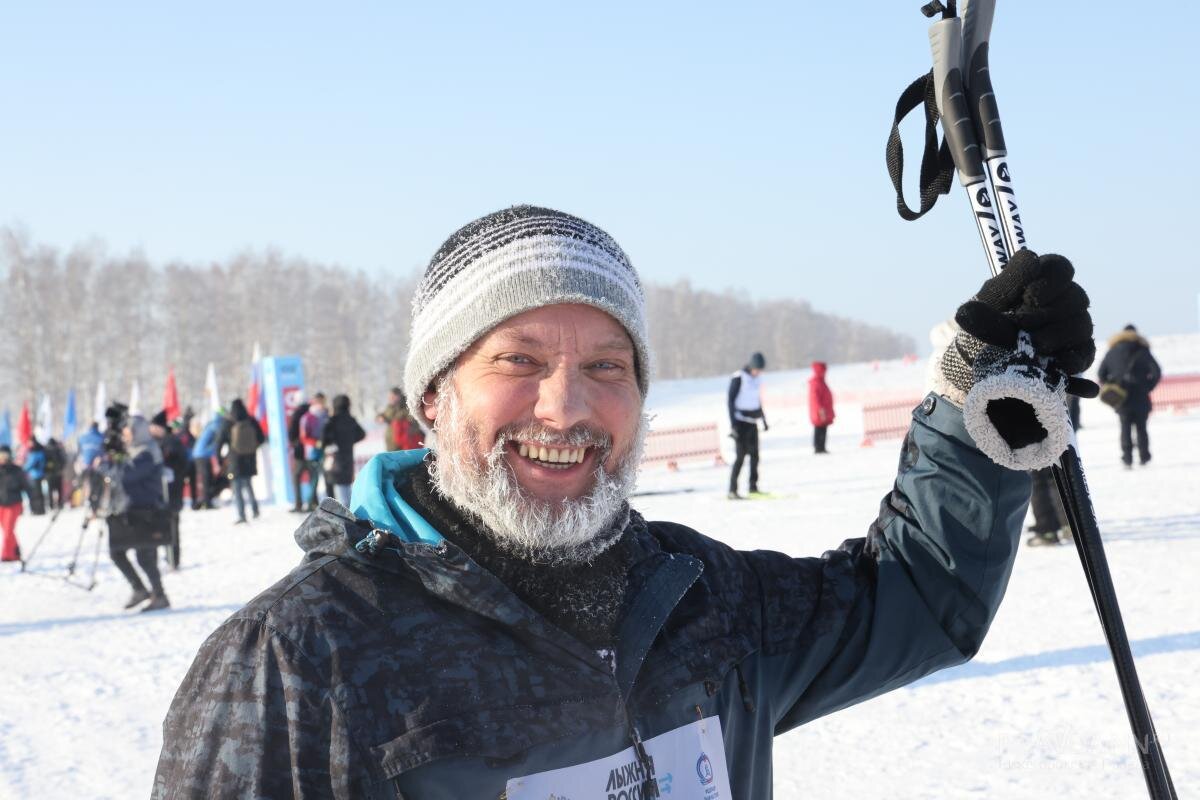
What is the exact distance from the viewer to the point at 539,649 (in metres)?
1.57

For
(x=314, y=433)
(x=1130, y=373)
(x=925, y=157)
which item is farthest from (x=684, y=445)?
(x=925, y=157)

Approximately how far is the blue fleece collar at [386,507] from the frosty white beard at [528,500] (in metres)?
0.09

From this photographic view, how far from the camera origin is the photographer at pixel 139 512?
28.6 ft

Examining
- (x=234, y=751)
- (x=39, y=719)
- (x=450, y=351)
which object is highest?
(x=450, y=351)

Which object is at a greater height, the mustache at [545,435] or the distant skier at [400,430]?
the distant skier at [400,430]

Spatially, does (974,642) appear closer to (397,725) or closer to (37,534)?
(397,725)

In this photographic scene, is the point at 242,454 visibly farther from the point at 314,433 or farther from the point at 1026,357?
the point at 1026,357

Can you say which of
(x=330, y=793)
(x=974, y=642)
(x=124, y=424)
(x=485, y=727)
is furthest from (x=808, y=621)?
(x=124, y=424)

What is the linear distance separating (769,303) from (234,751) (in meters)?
117

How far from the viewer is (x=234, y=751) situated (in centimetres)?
139

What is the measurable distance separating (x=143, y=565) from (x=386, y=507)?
780 cm

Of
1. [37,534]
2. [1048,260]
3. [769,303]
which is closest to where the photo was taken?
[1048,260]

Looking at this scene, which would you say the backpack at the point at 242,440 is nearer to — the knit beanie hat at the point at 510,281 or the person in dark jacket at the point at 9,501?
the person in dark jacket at the point at 9,501

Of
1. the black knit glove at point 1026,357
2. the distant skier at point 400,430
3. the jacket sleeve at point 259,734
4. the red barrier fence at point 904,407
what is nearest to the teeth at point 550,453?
the jacket sleeve at point 259,734
